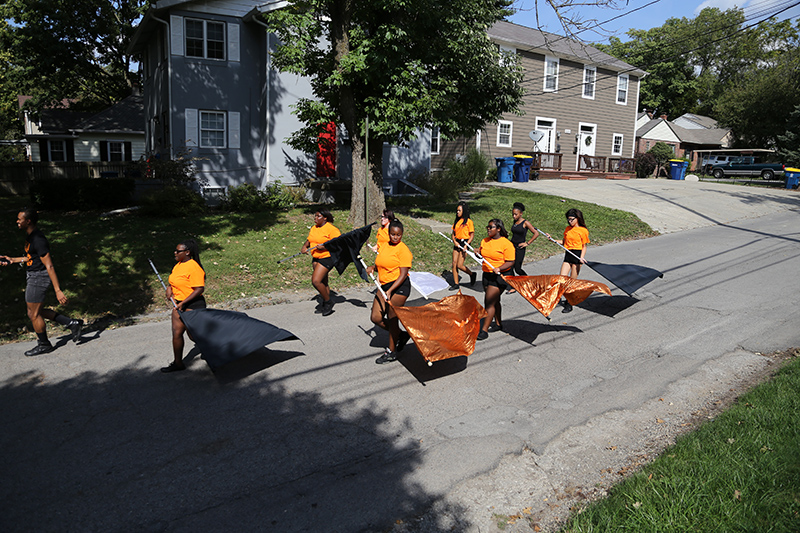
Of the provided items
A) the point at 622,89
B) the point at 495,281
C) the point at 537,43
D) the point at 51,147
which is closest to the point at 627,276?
the point at 495,281

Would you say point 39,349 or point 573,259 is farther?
point 573,259

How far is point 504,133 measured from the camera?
31.1 metres

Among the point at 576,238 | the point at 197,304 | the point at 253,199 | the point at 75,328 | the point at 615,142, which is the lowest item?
the point at 75,328

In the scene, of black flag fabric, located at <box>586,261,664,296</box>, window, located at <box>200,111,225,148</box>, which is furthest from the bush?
black flag fabric, located at <box>586,261,664,296</box>

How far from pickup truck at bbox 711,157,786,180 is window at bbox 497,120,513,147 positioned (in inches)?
826

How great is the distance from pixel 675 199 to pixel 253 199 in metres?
19.2

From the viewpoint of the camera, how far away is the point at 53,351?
7355mm

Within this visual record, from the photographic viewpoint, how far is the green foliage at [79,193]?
15773 mm

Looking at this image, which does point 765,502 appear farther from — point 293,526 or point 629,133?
point 629,133

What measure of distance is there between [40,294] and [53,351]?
2.75 ft

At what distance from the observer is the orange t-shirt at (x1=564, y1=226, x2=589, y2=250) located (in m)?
9.56

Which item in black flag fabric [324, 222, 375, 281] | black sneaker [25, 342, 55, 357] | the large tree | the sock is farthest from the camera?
the large tree

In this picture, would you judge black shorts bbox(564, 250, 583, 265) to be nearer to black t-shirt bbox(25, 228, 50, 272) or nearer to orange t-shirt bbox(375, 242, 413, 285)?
orange t-shirt bbox(375, 242, 413, 285)

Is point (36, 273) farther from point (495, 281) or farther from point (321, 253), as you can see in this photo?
point (495, 281)
